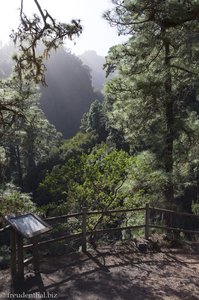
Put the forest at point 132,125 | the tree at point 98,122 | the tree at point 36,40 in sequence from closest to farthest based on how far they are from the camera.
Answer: the tree at point 36,40, the forest at point 132,125, the tree at point 98,122

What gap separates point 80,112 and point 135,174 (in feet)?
258

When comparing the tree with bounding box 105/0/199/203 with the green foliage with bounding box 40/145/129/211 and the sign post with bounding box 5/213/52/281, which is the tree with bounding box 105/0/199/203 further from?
the sign post with bounding box 5/213/52/281

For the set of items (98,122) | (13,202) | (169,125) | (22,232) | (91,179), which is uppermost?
(98,122)

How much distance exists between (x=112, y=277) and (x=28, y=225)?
6.78 ft

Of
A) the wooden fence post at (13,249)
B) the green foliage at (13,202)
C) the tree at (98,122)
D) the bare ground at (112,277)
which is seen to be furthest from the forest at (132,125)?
the tree at (98,122)

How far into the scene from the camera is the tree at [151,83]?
7.84m

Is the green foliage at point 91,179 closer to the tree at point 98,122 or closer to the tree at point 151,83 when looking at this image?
the tree at point 151,83

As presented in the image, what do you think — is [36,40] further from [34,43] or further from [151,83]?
[151,83]

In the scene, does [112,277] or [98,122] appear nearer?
[112,277]

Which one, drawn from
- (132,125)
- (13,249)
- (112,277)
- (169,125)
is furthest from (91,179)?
(13,249)

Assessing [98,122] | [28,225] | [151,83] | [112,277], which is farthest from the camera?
[98,122]

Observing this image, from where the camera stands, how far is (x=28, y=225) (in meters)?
5.45

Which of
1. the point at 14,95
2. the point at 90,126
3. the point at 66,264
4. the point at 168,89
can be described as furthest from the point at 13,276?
the point at 90,126

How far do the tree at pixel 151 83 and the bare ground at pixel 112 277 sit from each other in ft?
7.95
